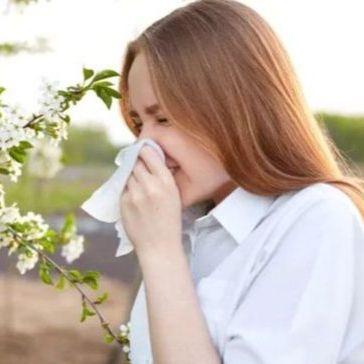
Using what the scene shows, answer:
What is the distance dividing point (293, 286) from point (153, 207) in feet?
0.99

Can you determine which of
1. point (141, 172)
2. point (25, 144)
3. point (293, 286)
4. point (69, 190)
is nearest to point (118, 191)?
point (141, 172)

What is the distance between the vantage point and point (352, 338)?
1.77 meters

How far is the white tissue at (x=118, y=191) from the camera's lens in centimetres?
192

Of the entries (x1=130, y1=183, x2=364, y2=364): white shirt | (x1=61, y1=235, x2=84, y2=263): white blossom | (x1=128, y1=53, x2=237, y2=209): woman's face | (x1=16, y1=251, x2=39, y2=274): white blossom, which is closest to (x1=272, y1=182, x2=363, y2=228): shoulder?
(x1=130, y1=183, x2=364, y2=364): white shirt

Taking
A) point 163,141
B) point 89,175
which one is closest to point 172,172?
point 163,141

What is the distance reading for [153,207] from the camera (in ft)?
6.14

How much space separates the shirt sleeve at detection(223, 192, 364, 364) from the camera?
171 centimetres

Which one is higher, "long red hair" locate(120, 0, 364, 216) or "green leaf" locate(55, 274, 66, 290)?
"long red hair" locate(120, 0, 364, 216)

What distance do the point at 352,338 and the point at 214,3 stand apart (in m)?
0.68

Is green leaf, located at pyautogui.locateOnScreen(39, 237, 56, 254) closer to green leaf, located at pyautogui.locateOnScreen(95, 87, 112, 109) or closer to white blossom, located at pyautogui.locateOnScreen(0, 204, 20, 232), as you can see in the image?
white blossom, located at pyautogui.locateOnScreen(0, 204, 20, 232)

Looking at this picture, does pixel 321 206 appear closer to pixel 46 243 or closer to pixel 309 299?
pixel 309 299

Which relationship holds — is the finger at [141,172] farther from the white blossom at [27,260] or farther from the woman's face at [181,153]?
the white blossom at [27,260]

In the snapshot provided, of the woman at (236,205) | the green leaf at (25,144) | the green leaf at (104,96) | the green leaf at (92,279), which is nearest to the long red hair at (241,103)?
the woman at (236,205)

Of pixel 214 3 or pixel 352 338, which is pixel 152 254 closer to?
pixel 352 338
